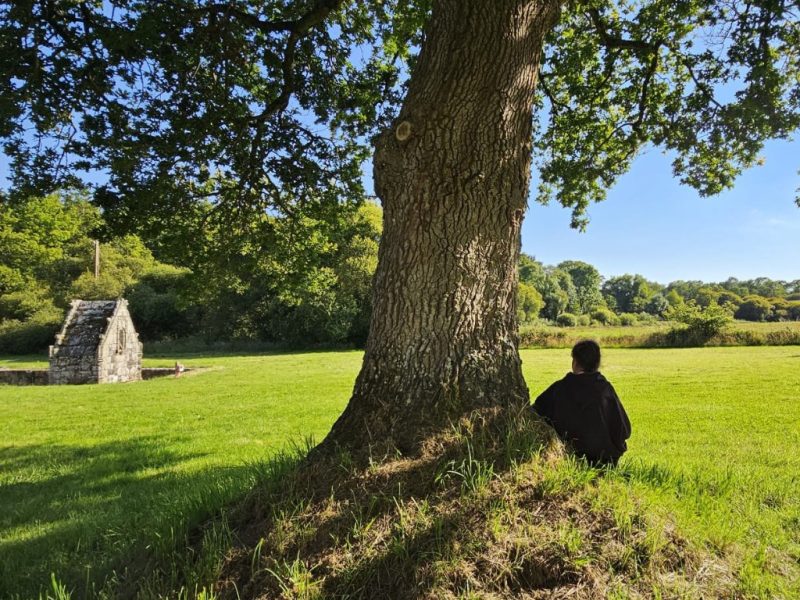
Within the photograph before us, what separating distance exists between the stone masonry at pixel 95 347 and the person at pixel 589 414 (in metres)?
23.8

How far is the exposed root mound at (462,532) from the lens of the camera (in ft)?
7.82

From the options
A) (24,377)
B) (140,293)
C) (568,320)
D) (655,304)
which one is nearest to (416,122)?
(24,377)

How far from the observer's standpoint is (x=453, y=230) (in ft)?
11.0

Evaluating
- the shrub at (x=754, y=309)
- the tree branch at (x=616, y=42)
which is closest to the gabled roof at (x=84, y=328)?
the tree branch at (x=616, y=42)

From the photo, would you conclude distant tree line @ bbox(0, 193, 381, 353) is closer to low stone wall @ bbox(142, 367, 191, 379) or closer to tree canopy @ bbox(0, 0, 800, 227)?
low stone wall @ bbox(142, 367, 191, 379)

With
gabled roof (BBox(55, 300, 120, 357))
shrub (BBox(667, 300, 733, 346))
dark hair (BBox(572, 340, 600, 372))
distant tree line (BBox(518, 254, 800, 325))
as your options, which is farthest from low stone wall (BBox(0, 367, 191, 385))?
distant tree line (BBox(518, 254, 800, 325))

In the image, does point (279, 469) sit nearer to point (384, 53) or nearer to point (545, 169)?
point (384, 53)

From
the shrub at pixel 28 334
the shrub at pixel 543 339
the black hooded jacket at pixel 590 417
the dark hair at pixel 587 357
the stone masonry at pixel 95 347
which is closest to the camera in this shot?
the black hooded jacket at pixel 590 417

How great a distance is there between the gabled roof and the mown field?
5.41 m

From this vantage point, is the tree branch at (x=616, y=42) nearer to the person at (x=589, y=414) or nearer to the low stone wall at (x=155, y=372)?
the person at (x=589, y=414)

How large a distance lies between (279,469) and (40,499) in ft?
13.3

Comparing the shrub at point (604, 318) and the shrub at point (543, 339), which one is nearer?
the shrub at point (543, 339)

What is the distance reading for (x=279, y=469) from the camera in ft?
11.6

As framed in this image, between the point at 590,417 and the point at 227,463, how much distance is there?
5310mm
